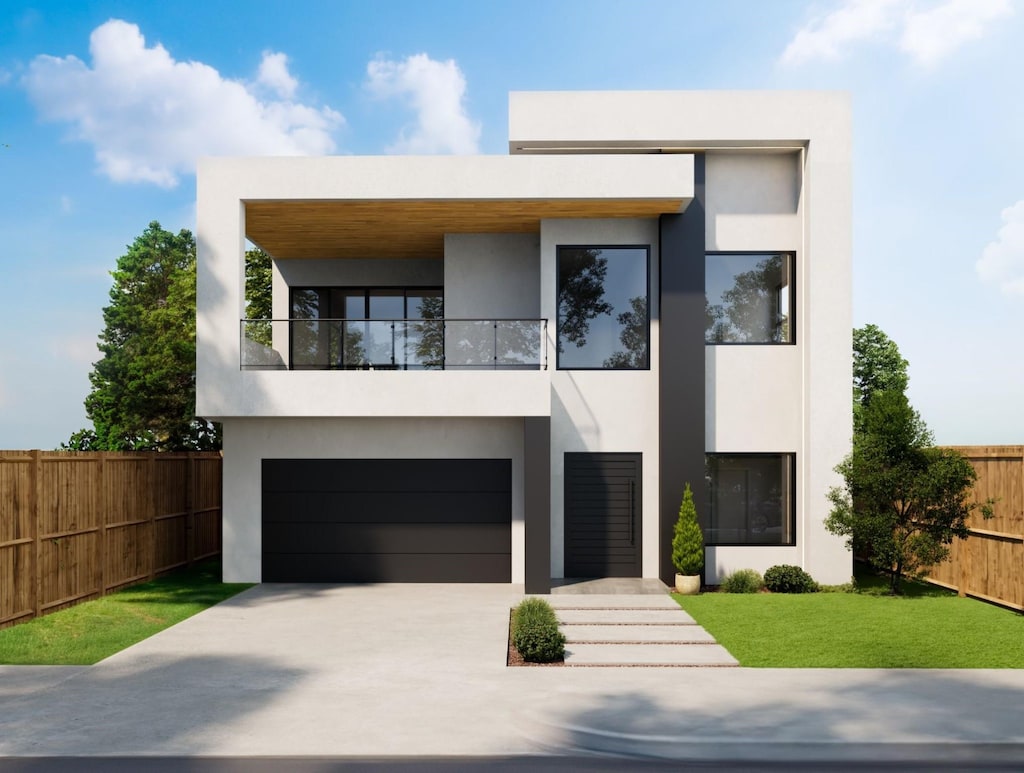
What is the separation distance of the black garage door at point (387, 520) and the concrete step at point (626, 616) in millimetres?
3197

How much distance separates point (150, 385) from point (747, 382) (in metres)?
19.5

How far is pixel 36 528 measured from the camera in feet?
42.1

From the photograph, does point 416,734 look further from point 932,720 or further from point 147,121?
point 147,121

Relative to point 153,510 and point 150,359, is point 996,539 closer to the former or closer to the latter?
point 153,510

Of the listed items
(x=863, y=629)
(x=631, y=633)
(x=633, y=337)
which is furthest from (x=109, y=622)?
(x=863, y=629)

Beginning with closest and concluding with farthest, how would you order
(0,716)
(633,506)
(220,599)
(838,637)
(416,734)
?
(416,734) → (0,716) → (838,637) → (220,599) → (633,506)

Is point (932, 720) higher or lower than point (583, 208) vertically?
lower

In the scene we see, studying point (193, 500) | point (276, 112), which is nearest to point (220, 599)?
point (193, 500)

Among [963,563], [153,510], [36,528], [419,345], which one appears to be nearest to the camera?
[36,528]

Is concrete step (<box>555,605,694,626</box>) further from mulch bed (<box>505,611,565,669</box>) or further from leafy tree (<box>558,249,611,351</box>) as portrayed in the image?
leafy tree (<box>558,249,611,351</box>)

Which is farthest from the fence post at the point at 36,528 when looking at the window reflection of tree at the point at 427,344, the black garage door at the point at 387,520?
the window reflection of tree at the point at 427,344

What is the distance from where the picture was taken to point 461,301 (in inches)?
695

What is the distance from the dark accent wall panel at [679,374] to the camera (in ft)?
51.8

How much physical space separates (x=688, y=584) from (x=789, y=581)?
189 centimetres
